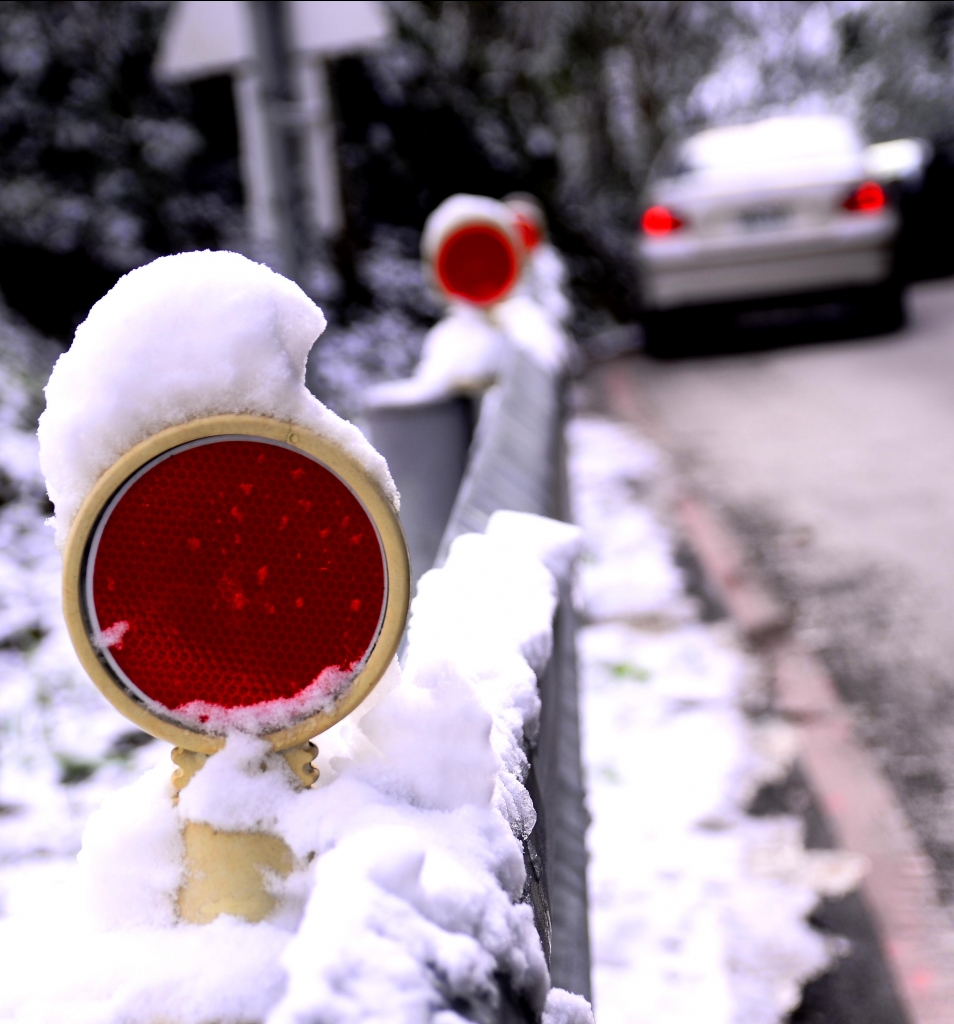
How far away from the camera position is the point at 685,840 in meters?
3.06

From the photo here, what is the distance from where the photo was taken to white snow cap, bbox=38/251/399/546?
117 cm

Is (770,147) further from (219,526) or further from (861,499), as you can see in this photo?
(219,526)

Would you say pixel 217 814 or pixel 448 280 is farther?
pixel 448 280

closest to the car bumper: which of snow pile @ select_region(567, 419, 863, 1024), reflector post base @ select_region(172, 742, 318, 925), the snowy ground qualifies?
Result: the snowy ground

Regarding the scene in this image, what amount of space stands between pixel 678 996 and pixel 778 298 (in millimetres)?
8162

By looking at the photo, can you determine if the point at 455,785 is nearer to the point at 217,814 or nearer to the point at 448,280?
the point at 217,814

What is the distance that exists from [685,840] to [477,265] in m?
2.51

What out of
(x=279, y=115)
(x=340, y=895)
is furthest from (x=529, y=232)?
(x=340, y=895)

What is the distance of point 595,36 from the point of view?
66.2 feet

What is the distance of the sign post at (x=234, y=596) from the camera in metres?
1.15

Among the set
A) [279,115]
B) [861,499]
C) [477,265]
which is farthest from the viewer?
[861,499]

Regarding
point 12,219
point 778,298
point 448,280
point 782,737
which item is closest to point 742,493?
point 448,280

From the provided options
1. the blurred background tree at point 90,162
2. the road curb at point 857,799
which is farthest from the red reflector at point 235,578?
the blurred background tree at point 90,162

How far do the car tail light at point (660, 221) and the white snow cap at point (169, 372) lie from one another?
29.7ft
